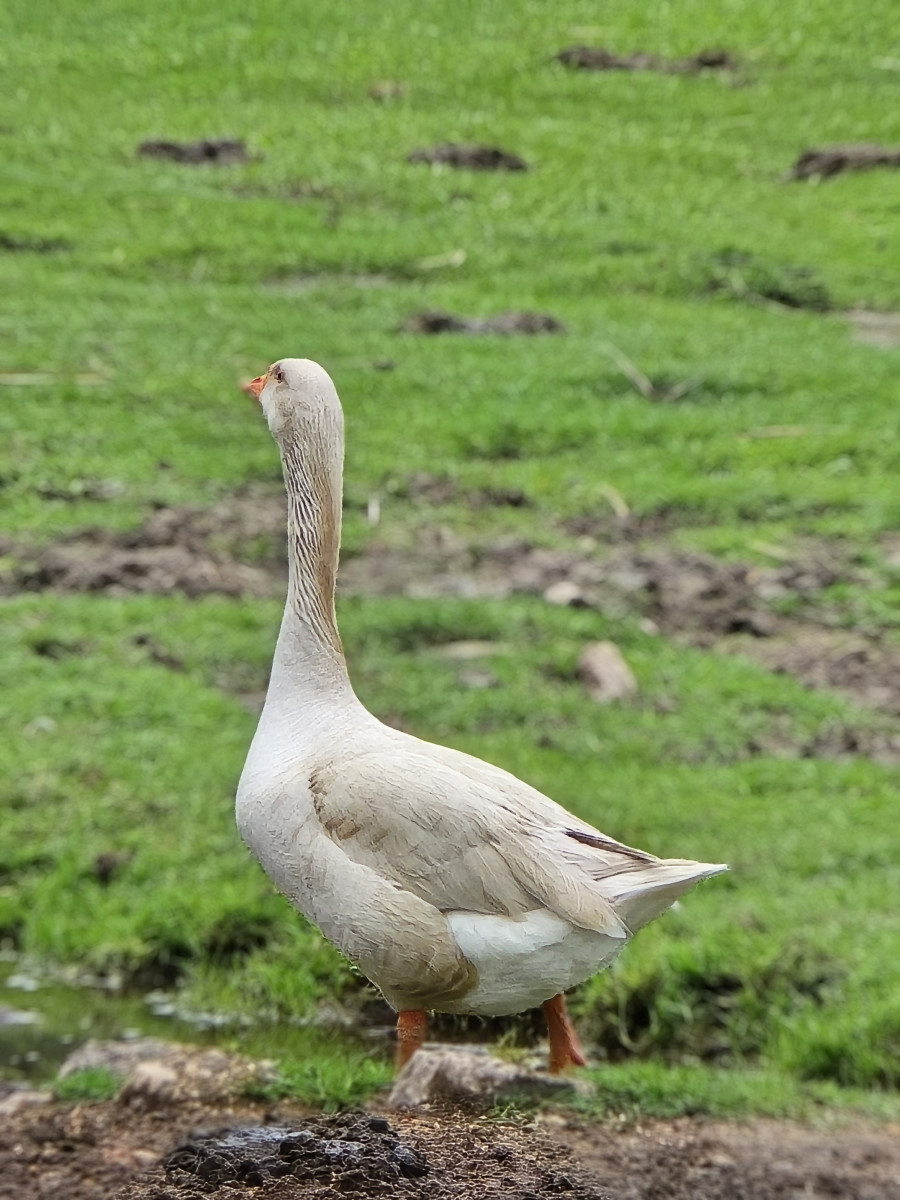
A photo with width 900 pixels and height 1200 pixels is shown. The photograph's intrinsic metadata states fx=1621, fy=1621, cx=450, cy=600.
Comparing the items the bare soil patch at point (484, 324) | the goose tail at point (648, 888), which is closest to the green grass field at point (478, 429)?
the bare soil patch at point (484, 324)

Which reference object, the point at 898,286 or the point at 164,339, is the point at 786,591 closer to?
the point at 164,339

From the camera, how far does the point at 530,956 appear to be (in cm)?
270

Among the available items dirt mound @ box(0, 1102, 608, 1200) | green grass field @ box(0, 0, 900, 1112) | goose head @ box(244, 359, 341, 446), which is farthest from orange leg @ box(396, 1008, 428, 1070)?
green grass field @ box(0, 0, 900, 1112)

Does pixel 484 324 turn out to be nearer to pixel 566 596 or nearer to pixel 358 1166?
pixel 566 596

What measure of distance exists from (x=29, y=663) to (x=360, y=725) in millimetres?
5880

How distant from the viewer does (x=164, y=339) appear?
1310 cm

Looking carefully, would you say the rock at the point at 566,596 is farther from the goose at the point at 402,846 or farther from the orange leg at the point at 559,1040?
the orange leg at the point at 559,1040

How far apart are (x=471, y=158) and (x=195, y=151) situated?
3076 millimetres

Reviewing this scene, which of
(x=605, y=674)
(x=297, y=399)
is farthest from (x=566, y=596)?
(x=297, y=399)

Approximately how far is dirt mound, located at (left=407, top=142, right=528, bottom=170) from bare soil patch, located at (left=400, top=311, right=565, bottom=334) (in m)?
4.48

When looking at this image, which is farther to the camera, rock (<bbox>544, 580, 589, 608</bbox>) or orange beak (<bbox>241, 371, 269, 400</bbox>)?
rock (<bbox>544, 580, 589, 608</bbox>)

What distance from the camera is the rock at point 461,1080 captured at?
4184 mm

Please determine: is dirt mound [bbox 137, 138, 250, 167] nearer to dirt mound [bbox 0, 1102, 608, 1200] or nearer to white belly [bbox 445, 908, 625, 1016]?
dirt mound [bbox 0, 1102, 608, 1200]

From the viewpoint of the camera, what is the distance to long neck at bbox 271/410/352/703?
3014 millimetres
